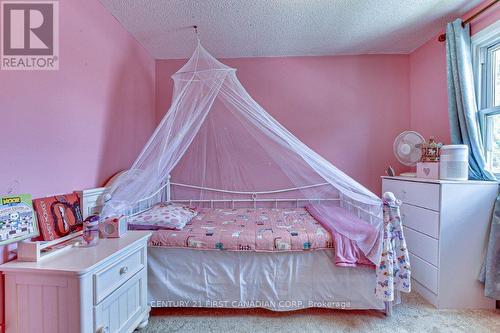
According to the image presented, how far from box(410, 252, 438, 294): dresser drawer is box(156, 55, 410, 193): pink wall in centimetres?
109

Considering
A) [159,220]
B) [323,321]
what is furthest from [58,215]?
[323,321]

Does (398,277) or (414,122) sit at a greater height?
(414,122)

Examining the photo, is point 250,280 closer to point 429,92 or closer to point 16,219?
point 16,219

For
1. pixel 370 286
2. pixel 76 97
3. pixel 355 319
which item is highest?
pixel 76 97

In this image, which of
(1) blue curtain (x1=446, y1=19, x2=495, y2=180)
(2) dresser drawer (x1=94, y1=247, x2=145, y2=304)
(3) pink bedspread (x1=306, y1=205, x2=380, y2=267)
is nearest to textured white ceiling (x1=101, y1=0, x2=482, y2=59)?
(1) blue curtain (x1=446, y1=19, x2=495, y2=180)

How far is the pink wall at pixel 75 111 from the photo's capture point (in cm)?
144

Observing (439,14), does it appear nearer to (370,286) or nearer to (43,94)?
(370,286)

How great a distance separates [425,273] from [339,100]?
7.22ft

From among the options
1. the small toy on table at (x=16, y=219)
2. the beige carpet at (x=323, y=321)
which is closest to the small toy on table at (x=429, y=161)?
the beige carpet at (x=323, y=321)

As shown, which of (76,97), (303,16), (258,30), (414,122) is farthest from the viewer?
(414,122)

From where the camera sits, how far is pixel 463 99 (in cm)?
231

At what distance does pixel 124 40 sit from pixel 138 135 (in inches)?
39.7

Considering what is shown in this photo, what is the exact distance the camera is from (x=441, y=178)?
89.8 inches

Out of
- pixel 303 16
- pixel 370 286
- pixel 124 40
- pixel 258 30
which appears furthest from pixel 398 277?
pixel 124 40
